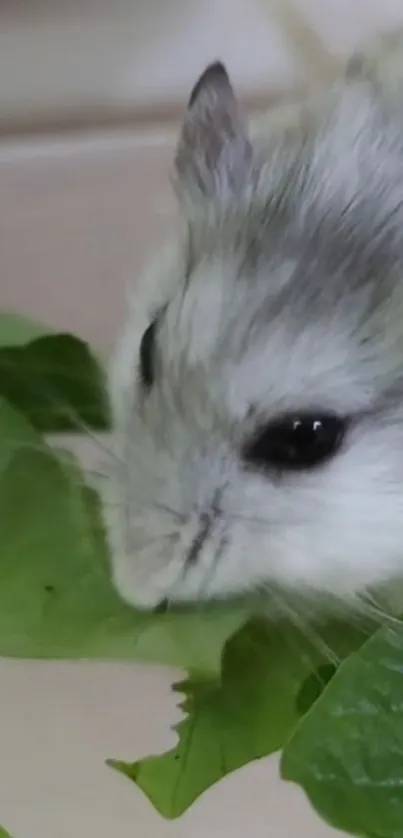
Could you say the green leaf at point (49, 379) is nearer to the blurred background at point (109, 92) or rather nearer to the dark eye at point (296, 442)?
the dark eye at point (296, 442)

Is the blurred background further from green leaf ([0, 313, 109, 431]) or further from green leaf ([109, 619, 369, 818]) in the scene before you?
green leaf ([109, 619, 369, 818])

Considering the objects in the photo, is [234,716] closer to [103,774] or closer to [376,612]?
[376,612]

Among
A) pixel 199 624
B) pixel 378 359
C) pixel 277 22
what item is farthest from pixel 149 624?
pixel 277 22

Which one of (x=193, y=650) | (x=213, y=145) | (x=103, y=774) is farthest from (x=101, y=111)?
(x=193, y=650)

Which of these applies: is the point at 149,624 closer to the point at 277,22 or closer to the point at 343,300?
the point at 343,300

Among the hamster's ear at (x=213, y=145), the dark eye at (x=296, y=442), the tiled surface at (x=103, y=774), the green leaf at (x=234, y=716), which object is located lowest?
the tiled surface at (x=103, y=774)

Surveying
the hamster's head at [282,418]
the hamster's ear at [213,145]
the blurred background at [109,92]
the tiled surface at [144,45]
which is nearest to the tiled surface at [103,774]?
the hamster's head at [282,418]
